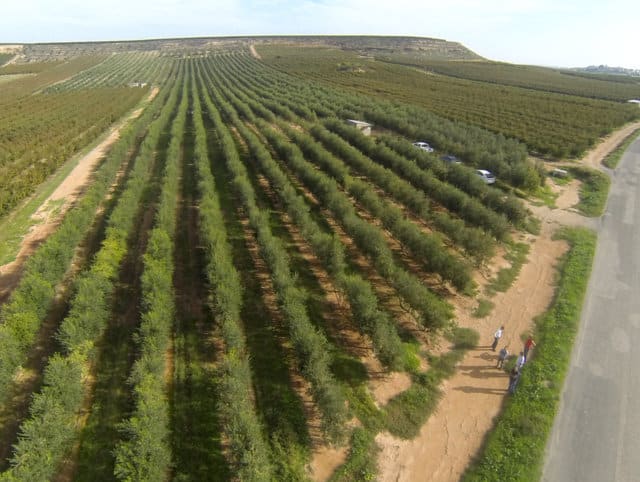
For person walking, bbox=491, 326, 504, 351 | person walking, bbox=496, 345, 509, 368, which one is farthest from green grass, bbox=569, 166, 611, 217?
person walking, bbox=496, 345, 509, 368

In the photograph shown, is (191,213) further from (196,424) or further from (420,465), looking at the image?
(420,465)

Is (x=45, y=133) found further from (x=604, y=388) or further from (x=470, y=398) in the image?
(x=604, y=388)

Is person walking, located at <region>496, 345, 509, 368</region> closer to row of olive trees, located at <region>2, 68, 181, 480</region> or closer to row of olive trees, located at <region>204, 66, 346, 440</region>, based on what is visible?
row of olive trees, located at <region>204, 66, 346, 440</region>

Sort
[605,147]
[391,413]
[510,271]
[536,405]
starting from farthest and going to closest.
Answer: [605,147] < [510,271] < [536,405] < [391,413]

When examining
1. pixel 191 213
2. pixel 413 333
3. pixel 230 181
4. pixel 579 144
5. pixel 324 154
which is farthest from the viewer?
pixel 579 144

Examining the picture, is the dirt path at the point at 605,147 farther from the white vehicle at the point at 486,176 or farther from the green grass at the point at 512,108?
the white vehicle at the point at 486,176

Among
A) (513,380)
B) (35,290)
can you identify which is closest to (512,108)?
(513,380)

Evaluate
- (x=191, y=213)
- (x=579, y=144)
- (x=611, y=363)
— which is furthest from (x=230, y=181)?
(x=579, y=144)
